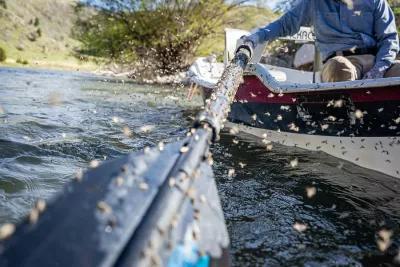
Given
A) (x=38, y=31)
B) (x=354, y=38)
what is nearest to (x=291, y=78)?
(x=354, y=38)

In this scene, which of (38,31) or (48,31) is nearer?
(38,31)

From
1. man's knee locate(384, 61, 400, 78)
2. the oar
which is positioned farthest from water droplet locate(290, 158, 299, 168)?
the oar

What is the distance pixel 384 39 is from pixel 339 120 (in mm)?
1067

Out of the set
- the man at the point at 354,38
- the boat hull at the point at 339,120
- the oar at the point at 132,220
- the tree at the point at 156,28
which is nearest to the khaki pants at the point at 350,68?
the man at the point at 354,38

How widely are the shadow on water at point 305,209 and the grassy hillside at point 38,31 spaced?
60.7 meters

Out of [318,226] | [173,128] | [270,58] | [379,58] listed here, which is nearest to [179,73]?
[270,58]

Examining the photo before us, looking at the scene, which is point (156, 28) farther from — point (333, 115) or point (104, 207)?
point (104, 207)

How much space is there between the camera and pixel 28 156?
4152 millimetres

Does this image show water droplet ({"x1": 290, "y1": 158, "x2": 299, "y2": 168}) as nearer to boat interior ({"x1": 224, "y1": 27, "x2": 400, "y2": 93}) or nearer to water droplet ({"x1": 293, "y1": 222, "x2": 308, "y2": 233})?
boat interior ({"x1": 224, "y1": 27, "x2": 400, "y2": 93})

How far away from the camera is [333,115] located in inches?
169

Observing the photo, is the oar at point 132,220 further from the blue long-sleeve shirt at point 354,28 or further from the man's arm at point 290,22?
the man's arm at point 290,22

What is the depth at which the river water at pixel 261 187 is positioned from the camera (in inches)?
100

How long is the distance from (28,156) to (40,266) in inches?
118

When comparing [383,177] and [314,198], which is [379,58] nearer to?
[383,177]
